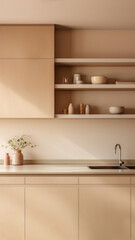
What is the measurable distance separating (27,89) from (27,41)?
56 centimetres

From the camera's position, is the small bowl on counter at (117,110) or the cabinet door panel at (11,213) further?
the small bowl on counter at (117,110)

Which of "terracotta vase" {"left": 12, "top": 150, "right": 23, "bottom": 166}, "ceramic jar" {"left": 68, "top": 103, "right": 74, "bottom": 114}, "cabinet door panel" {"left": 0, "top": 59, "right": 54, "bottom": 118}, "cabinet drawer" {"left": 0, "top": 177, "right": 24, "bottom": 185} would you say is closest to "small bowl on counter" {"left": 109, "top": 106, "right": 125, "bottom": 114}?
"ceramic jar" {"left": 68, "top": 103, "right": 74, "bottom": 114}

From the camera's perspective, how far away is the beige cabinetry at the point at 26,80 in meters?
3.66

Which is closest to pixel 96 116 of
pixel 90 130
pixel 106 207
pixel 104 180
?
pixel 90 130

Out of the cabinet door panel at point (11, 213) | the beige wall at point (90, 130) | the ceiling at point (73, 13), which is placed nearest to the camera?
the ceiling at point (73, 13)

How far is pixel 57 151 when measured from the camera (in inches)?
155

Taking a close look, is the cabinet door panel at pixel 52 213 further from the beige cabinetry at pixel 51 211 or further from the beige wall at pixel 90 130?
the beige wall at pixel 90 130

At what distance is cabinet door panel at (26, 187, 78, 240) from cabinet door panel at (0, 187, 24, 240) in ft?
0.24

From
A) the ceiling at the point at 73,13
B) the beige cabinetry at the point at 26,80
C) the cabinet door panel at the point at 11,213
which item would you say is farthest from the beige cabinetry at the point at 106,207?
the ceiling at the point at 73,13

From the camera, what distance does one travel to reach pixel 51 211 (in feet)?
10.8

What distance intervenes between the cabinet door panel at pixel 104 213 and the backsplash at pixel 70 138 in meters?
0.69

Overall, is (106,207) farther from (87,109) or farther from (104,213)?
(87,109)

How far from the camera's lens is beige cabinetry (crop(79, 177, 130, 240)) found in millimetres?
3291

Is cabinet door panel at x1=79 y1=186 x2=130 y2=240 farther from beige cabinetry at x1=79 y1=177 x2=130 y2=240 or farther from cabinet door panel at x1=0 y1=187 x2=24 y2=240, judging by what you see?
cabinet door panel at x1=0 y1=187 x2=24 y2=240
